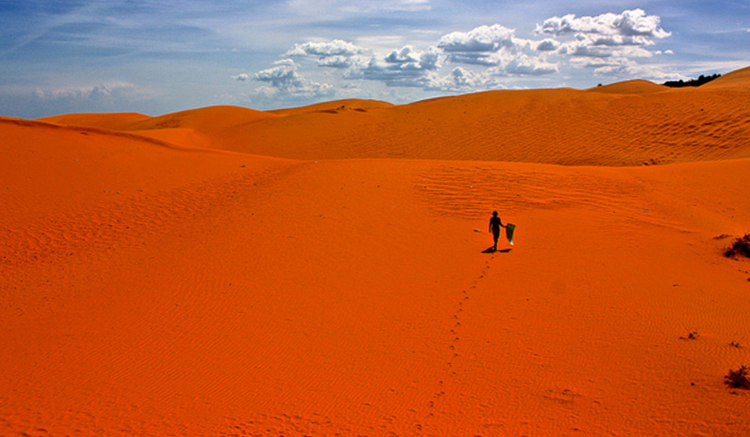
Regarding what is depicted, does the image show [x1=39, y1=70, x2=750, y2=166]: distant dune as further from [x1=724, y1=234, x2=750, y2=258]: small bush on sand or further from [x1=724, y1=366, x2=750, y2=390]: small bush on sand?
[x1=724, y1=366, x2=750, y2=390]: small bush on sand

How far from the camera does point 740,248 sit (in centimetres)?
935

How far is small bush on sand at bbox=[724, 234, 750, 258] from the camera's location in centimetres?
927

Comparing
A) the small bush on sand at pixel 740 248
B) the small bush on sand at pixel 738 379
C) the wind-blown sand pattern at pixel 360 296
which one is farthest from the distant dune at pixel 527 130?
the small bush on sand at pixel 738 379

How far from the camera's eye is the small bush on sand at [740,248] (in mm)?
9273

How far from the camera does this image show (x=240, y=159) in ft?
59.0

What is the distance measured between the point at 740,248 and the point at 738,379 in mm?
5926

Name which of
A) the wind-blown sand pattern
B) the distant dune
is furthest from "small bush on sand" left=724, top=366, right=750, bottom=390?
the distant dune

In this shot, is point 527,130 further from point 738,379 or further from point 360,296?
point 738,379

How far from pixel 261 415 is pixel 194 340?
7.23ft

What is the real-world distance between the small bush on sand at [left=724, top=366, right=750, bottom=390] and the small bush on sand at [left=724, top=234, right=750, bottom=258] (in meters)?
5.47

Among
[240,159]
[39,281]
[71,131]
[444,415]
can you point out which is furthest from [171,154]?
[444,415]

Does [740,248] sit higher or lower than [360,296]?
higher

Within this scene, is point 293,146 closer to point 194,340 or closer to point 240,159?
point 240,159

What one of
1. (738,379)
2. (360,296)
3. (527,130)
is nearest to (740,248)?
(738,379)
